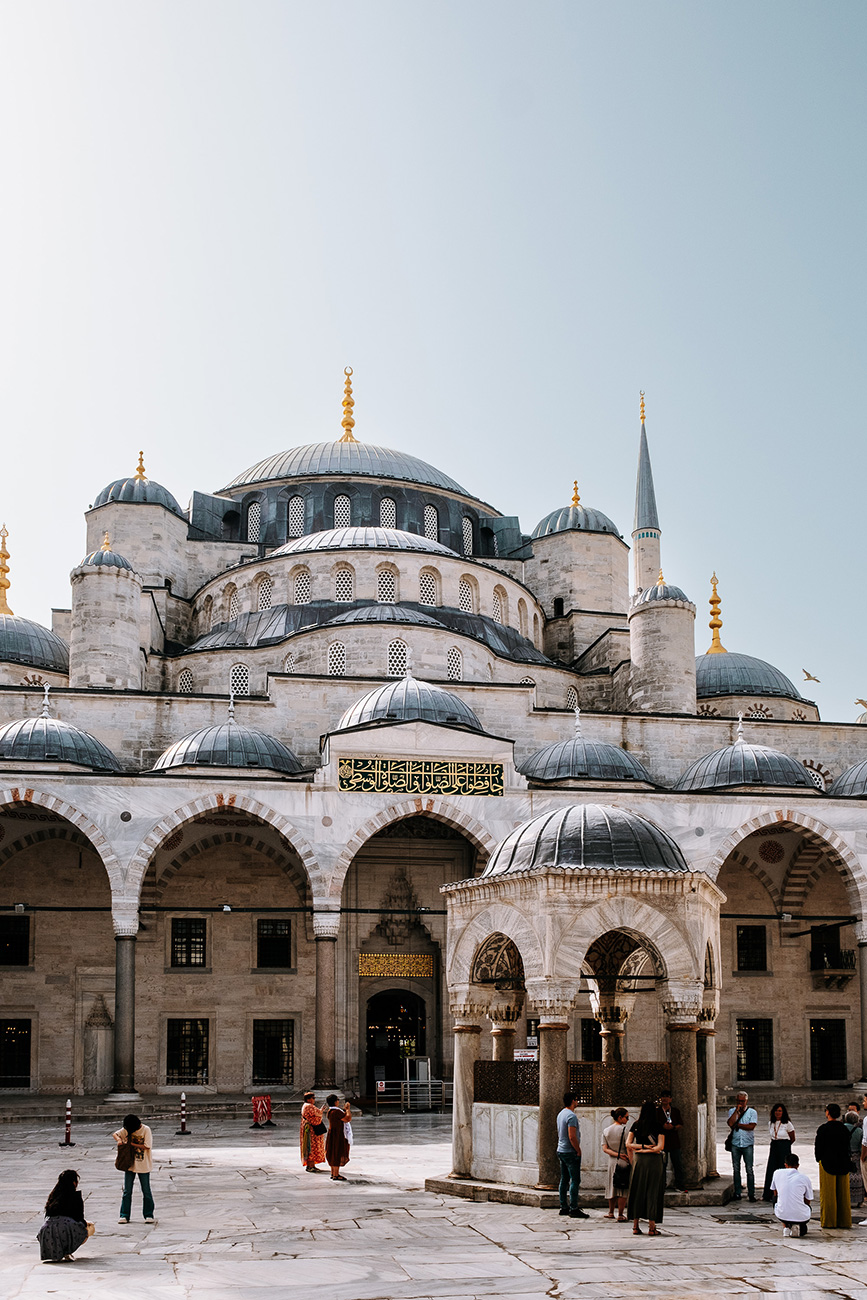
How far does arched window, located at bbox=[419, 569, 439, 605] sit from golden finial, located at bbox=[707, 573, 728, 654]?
22.5ft

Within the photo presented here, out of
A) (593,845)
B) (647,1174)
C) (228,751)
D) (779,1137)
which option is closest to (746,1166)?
(779,1137)

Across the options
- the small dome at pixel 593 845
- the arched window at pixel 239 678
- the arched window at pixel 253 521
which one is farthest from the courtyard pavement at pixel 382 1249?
the arched window at pixel 253 521

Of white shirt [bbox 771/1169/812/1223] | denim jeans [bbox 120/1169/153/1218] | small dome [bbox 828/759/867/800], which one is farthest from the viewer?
small dome [bbox 828/759/867/800]

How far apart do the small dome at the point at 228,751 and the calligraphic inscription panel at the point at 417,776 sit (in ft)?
5.16

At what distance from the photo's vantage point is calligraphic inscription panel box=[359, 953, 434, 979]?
22.5 metres

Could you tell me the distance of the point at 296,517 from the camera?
104 feet

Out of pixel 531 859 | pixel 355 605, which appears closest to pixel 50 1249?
pixel 531 859

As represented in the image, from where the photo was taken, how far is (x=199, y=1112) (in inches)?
726

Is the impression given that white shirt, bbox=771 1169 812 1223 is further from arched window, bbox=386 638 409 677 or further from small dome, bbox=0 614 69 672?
small dome, bbox=0 614 69 672

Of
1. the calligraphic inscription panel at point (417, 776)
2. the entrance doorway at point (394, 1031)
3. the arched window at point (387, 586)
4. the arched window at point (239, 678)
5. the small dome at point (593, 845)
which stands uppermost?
the arched window at point (387, 586)

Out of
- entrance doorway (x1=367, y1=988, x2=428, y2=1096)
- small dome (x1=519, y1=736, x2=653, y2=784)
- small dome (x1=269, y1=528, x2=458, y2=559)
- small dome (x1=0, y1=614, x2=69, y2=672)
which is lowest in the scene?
entrance doorway (x1=367, y1=988, x2=428, y2=1096)

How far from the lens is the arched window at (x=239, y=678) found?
979 inches

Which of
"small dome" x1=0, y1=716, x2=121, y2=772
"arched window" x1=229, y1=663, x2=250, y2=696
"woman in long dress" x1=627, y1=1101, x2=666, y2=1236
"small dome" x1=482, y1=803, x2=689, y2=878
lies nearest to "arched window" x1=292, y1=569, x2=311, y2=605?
"arched window" x1=229, y1=663, x2=250, y2=696

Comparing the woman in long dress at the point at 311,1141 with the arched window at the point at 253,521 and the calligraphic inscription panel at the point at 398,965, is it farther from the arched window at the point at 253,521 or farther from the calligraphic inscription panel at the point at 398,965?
the arched window at the point at 253,521
